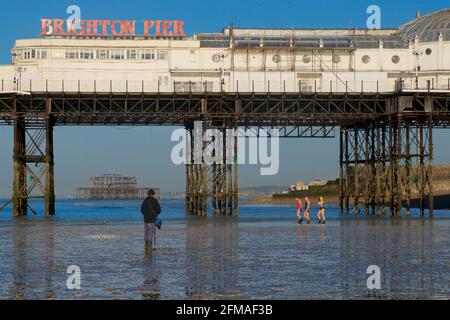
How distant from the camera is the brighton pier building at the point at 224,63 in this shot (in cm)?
7312

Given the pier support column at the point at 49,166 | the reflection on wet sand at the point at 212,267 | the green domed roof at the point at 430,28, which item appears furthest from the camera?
the green domed roof at the point at 430,28

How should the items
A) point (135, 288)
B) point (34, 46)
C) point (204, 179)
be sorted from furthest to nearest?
point (34, 46) < point (204, 179) < point (135, 288)

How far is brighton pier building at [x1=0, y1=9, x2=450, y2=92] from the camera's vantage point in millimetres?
73125

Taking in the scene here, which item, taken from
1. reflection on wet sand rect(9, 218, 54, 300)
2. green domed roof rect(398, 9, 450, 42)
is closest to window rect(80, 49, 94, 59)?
green domed roof rect(398, 9, 450, 42)

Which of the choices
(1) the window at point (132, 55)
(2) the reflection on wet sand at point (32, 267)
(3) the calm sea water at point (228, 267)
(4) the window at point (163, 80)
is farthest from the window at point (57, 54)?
(3) the calm sea water at point (228, 267)

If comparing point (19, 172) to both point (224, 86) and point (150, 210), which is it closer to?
point (224, 86)

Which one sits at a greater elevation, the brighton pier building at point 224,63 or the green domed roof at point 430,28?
the green domed roof at point 430,28

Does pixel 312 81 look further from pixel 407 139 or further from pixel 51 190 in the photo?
pixel 51 190

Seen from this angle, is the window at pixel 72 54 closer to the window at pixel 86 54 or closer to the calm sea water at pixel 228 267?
the window at pixel 86 54

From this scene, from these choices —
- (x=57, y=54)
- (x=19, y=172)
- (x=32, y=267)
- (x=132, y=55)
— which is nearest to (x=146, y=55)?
(x=132, y=55)

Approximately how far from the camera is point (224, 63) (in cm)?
7425
